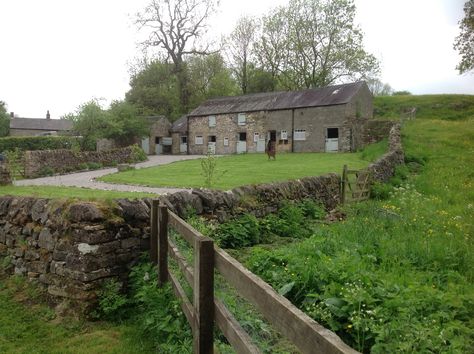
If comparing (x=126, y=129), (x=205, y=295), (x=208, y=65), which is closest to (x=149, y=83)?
(x=208, y=65)

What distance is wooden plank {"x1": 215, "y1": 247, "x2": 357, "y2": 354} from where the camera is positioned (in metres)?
1.79

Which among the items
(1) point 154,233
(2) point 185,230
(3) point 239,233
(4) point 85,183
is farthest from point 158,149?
(2) point 185,230

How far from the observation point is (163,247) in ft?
18.4

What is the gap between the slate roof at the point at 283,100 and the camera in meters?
36.5

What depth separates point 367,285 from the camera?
4.61 metres

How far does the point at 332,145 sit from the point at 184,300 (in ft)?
110

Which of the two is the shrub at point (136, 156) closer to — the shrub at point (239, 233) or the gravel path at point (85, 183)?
the gravel path at point (85, 183)

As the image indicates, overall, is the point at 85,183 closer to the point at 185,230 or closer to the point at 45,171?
the point at 45,171

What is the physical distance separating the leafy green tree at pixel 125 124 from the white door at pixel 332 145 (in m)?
19.2

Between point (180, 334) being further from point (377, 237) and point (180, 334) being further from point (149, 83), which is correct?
point (149, 83)

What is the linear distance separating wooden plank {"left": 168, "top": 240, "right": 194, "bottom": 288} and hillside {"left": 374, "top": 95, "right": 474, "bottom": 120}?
125 ft

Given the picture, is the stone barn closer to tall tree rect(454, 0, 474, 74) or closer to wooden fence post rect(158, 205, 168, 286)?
tall tree rect(454, 0, 474, 74)

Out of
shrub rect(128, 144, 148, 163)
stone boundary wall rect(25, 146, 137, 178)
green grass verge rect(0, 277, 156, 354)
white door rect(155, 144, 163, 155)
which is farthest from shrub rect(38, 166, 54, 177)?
white door rect(155, 144, 163, 155)

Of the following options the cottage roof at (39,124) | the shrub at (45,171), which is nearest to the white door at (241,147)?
the shrub at (45,171)
